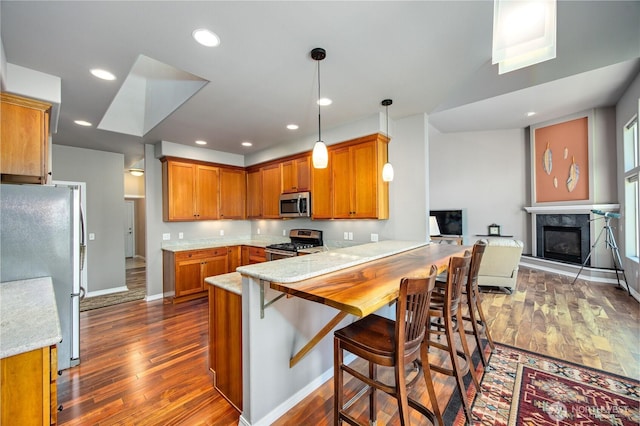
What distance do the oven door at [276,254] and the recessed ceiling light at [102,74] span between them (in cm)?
270

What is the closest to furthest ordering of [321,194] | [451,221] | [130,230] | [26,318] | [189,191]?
[26,318] → [321,194] → [189,191] → [451,221] → [130,230]

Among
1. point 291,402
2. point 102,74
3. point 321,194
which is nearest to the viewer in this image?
point 291,402

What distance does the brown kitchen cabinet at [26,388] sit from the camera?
3.07 ft

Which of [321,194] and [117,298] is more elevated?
[321,194]

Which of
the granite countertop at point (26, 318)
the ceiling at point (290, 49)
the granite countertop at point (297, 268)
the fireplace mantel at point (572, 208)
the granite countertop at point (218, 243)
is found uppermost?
the ceiling at point (290, 49)

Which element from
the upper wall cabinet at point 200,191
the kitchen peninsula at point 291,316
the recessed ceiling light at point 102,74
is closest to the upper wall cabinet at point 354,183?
the kitchen peninsula at point 291,316

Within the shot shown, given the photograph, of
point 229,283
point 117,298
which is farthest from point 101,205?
point 229,283

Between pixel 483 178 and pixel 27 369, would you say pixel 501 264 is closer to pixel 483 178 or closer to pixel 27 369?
pixel 483 178

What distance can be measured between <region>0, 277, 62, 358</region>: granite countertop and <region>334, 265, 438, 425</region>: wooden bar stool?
133 centimetres

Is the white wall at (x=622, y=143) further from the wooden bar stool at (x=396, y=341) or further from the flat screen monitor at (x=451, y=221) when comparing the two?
the wooden bar stool at (x=396, y=341)

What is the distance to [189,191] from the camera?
4.47 metres

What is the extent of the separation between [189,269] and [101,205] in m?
2.31

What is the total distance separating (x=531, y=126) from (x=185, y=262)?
8.49 meters

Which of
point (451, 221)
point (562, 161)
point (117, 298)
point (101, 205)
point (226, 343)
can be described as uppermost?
point (562, 161)
